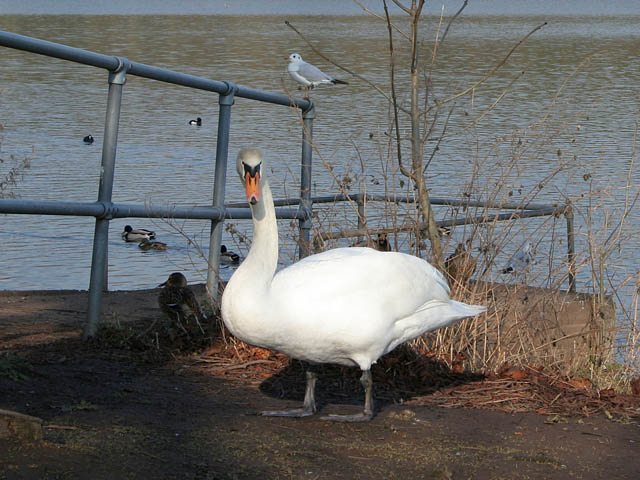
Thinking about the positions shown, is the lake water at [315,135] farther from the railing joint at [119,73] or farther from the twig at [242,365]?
the railing joint at [119,73]

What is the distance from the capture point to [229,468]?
3.71 meters

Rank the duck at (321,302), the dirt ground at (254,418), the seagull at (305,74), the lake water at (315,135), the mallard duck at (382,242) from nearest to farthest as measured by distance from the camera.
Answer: the dirt ground at (254,418) → the duck at (321,302) → the mallard duck at (382,242) → the lake water at (315,135) → the seagull at (305,74)

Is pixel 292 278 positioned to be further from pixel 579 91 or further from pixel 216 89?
pixel 579 91

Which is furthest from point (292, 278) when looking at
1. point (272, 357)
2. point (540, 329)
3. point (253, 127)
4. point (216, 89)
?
point (253, 127)

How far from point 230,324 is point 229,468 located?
0.72 metres

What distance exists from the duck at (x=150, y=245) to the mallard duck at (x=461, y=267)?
7107mm

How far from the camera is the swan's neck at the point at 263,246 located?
4.28 metres

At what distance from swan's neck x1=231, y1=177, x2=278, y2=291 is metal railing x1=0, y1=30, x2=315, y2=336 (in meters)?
1.17

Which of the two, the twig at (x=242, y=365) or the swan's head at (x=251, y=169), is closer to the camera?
the swan's head at (x=251, y=169)

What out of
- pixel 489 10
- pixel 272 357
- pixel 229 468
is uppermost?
pixel 489 10

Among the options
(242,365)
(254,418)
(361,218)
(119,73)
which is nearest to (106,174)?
(119,73)

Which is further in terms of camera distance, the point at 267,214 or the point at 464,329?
the point at 464,329

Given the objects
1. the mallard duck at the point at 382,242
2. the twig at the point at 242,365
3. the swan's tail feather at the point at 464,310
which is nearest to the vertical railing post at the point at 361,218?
the mallard duck at the point at 382,242

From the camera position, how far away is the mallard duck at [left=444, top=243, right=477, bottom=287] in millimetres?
5852
